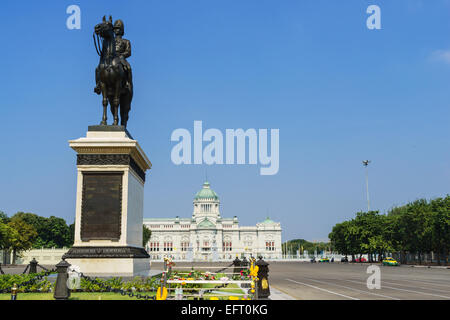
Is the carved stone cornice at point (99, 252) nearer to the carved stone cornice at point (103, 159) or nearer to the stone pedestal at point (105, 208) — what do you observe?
the stone pedestal at point (105, 208)

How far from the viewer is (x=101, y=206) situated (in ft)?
53.0

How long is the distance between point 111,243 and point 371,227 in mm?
79304

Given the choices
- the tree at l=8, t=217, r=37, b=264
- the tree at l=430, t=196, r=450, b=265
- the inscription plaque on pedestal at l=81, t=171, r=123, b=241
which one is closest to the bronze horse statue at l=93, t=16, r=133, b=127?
the inscription plaque on pedestal at l=81, t=171, r=123, b=241

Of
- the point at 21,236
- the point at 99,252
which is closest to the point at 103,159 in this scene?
the point at 99,252

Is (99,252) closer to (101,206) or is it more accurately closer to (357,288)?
(101,206)

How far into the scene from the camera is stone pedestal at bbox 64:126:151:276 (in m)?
15.7

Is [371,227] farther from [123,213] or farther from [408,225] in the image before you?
[123,213]

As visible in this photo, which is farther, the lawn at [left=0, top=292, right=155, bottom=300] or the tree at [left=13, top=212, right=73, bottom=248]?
the tree at [left=13, top=212, right=73, bottom=248]

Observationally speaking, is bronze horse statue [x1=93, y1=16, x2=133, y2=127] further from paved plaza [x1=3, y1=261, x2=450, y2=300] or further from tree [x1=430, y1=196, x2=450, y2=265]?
tree [x1=430, y1=196, x2=450, y2=265]

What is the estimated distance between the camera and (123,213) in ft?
52.9

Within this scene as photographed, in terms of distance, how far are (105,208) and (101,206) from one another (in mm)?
171
